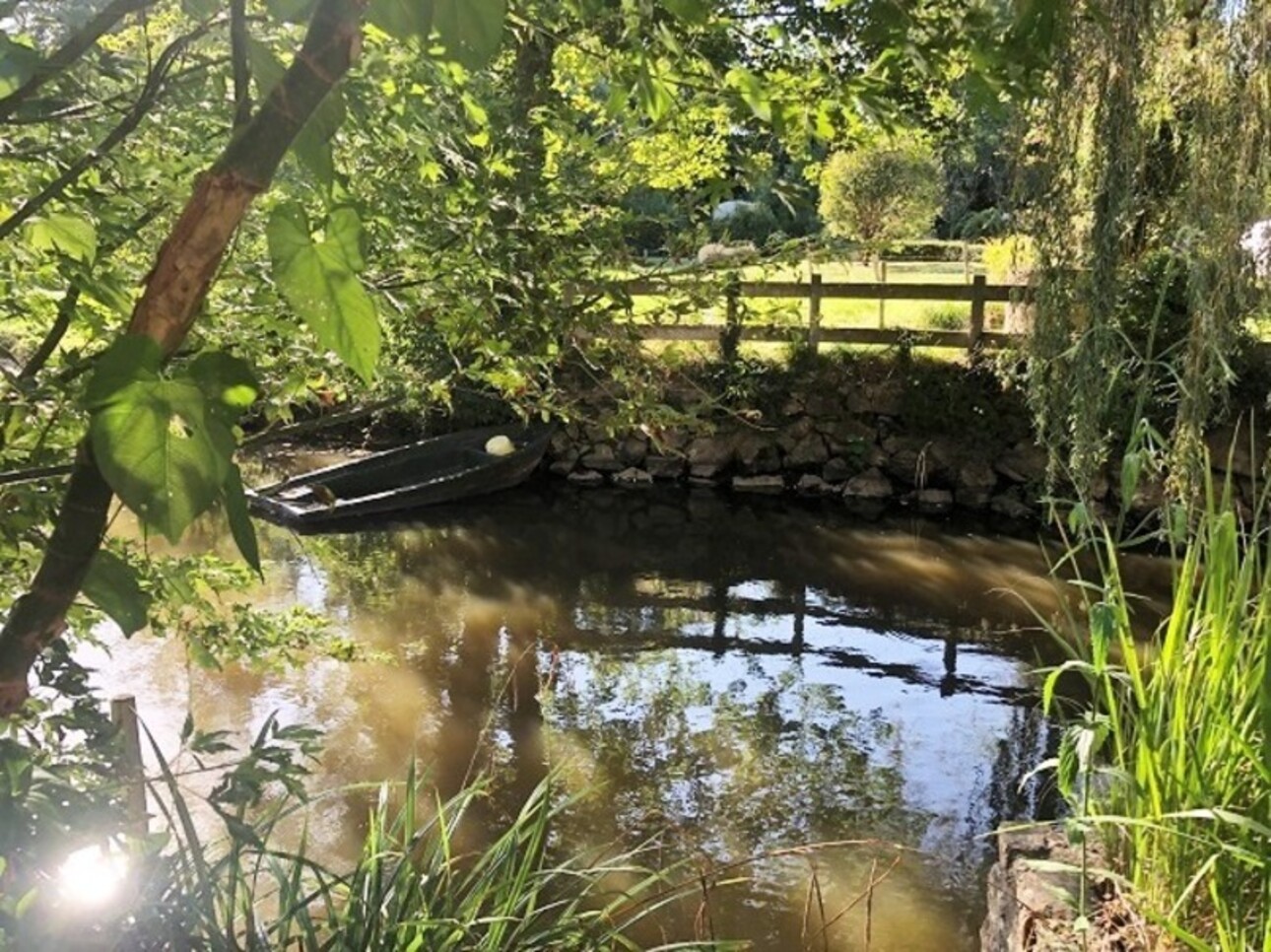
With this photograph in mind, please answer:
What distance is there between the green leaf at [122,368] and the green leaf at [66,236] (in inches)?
19.3

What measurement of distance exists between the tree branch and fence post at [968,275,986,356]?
8.36 meters

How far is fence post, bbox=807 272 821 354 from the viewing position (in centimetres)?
867

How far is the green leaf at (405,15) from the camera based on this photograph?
15.1 inches

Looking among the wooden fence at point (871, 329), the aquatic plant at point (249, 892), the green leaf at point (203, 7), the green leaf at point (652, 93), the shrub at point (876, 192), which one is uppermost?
the shrub at point (876, 192)

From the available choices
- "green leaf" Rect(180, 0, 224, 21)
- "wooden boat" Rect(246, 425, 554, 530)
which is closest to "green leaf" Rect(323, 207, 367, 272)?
"green leaf" Rect(180, 0, 224, 21)

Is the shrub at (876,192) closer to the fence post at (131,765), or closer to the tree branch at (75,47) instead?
the fence post at (131,765)

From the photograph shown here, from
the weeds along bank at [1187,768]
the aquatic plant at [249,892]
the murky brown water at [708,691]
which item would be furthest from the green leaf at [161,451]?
the murky brown water at [708,691]

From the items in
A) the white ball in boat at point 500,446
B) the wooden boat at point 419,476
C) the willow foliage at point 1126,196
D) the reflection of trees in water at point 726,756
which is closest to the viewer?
the willow foliage at point 1126,196

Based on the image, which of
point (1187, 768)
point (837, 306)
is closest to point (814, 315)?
point (837, 306)

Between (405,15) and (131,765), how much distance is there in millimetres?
1028

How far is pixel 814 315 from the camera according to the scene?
8.66 meters

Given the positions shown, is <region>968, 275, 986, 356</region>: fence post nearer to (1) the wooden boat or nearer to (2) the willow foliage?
(1) the wooden boat

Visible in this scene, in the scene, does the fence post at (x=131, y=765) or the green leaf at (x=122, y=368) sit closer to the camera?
the green leaf at (x=122, y=368)

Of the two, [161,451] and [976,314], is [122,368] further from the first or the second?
[976,314]
